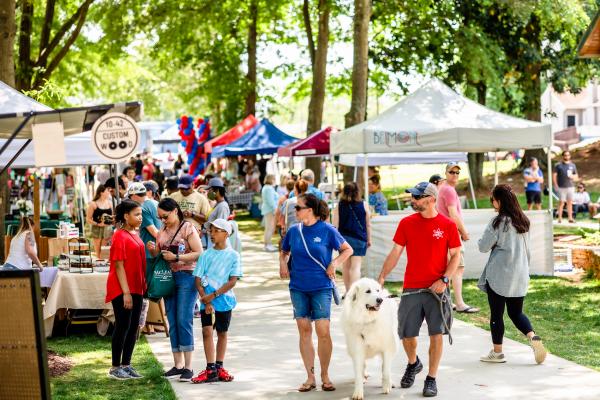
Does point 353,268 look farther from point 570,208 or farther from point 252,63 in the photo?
point 252,63

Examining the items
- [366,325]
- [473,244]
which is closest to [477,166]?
[473,244]

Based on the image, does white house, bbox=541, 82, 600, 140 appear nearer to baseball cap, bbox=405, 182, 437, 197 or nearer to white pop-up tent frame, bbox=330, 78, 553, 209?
white pop-up tent frame, bbox=330, 78, 553, 209

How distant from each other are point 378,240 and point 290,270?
8015 millimetres

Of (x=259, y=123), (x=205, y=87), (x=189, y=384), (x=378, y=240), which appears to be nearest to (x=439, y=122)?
(x=378, y=240)

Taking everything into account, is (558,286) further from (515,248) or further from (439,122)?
(515,248)

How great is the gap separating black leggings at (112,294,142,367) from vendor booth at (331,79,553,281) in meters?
7.63

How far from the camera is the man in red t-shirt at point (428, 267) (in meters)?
8.47

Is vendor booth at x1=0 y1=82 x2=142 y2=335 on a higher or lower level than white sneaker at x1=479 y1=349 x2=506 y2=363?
higher

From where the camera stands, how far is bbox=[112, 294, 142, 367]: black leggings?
30.9 feet

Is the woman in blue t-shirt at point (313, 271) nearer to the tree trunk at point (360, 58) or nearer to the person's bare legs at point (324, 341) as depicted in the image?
the person's bare legs at point (324, 341)

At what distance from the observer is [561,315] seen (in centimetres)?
1318

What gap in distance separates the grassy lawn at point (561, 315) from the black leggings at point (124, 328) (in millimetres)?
4355

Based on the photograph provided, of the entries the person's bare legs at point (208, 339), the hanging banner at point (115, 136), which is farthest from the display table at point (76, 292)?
the person's bare legs at point (208, 339)

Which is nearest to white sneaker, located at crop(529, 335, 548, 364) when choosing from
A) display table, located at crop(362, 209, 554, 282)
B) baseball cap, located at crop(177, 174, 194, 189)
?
baseball cap, located at crop(177, 174, 194, 189)
